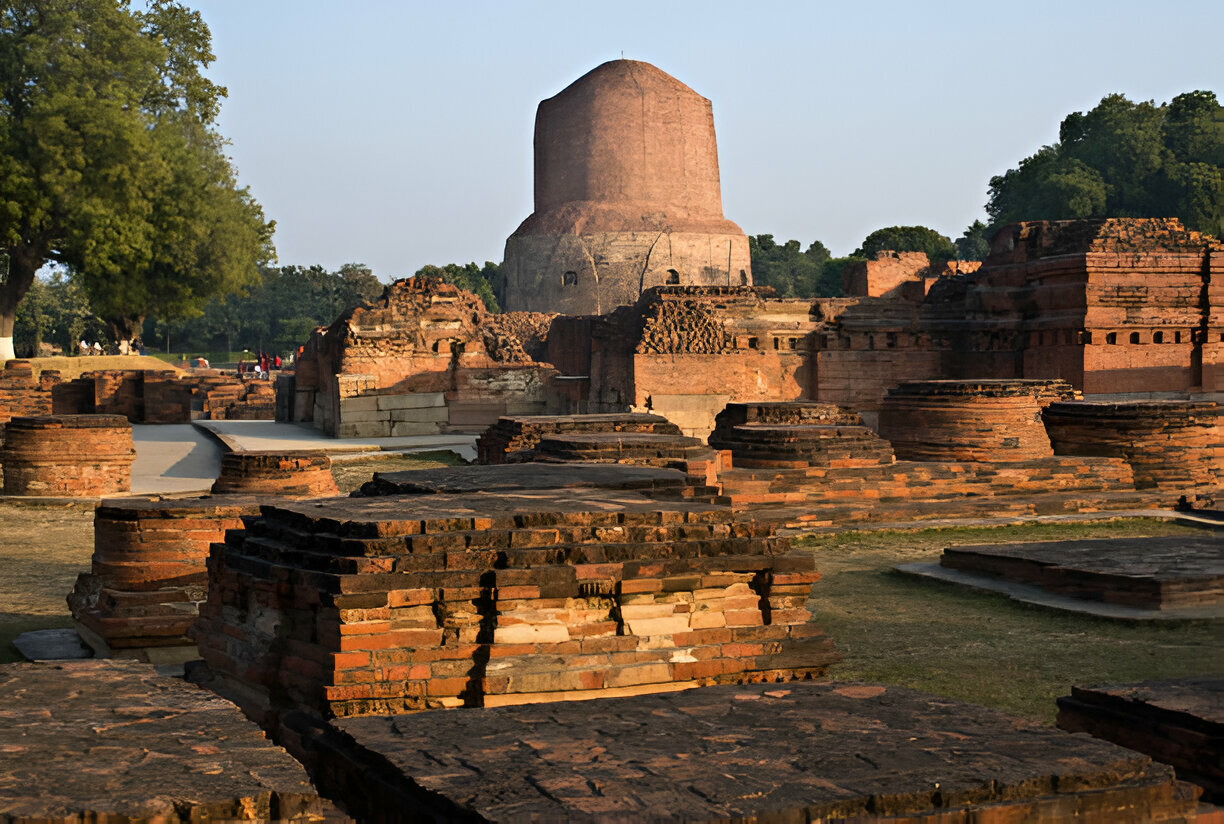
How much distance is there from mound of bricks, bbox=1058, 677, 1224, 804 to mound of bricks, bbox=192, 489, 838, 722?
72 centimetres

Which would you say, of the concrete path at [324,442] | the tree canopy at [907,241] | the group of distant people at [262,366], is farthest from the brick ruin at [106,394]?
Result: the tree canopy at [907,241]

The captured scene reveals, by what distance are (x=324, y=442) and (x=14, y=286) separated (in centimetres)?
1141

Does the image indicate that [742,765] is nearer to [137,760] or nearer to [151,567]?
[137,760]

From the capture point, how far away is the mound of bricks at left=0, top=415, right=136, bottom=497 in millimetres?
9367

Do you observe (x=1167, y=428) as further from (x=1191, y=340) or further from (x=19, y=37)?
(x=19, y=37)

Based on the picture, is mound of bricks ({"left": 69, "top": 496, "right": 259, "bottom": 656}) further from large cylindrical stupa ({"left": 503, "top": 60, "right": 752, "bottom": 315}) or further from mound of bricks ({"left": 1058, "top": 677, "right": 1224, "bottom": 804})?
large cylindrical stupa ({"left": 503, "top": 60, "right": 752, "bottom": 315})

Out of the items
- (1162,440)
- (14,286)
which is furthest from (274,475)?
(14,286)

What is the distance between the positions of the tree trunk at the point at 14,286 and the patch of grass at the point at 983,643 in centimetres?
1807

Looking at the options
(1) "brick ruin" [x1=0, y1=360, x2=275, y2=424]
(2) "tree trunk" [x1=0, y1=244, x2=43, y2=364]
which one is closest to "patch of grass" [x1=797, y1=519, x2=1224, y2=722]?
(1) "brick ruin" [x1=0, y1=360, x2=275, y2=424]

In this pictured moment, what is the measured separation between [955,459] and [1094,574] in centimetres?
341

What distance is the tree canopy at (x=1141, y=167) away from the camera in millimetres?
34531

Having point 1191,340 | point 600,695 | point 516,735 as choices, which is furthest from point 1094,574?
point 1191,340

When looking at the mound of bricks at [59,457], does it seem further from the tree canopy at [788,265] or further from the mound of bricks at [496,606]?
the tree canopy at [788,265]

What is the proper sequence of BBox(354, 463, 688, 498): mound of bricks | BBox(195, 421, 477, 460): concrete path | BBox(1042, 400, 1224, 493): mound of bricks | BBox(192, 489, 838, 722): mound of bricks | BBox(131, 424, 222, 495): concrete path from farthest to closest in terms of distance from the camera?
BBox(195, 421, 477, 460): concrete path → BBox(131, 424, 222, 495): concrete path → BBox(1042, 400, 1224, 493): mound of bricks → BBox(354, 463, 688, 498): mound of bricks → BBox(192, 489, 838, 722): mound of bricks
